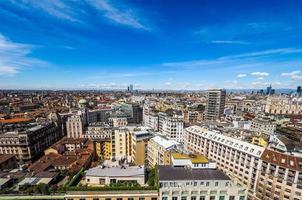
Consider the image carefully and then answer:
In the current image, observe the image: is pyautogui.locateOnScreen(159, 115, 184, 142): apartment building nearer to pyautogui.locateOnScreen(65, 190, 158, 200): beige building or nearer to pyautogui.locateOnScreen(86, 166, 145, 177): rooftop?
pyautogui.locateOnScreen(86, 166, 145, 177): rooftop

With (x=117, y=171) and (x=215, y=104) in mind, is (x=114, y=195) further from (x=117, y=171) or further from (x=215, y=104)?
(x=215, y=104)

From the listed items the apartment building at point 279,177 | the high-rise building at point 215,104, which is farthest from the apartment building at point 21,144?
the high-rise building at point 215,104

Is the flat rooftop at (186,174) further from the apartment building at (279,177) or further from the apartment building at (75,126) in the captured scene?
the apartment building at (75,126)

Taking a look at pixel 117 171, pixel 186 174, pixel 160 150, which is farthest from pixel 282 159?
pixel 117 171

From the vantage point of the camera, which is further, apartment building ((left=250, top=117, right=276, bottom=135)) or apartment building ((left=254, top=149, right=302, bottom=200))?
apartment building ((left=250, top=117, right=276, bottom=135))

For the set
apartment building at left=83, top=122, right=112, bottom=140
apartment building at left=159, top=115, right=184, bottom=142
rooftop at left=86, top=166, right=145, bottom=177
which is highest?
rooftop at left=86, top=166, right=145, bottom=177

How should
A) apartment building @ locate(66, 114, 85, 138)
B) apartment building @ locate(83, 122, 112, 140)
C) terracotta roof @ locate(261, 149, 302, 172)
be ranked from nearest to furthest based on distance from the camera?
terracotta roof @ locate(261, 149, 302, 172), apartment building @ locate(83, 122, 112, 140), apartment building @ locate(66, 114, 85, 138)

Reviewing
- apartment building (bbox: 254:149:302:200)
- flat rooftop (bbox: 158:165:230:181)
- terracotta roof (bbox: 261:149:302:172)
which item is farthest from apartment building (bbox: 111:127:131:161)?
terracotta roof (bbox: 261:149:302:172)
